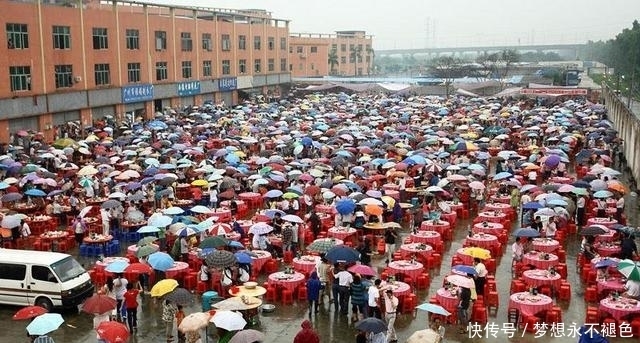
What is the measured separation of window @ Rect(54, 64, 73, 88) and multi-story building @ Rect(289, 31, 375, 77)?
56.5 metres

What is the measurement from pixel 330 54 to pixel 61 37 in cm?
7127

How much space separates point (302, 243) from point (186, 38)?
4081cm

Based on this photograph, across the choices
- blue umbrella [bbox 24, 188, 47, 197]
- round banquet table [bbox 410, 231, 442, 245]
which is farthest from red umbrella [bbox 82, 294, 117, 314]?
blue umbrella [bbox 24, 188, 47, 197]

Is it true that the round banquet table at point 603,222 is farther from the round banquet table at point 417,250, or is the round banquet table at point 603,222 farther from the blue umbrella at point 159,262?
the blue umbrella at point 159,262

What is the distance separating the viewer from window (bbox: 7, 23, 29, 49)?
37.8 m

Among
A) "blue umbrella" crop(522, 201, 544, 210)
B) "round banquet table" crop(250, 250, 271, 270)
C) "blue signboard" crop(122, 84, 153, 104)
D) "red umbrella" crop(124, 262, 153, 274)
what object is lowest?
"round banquet table" crop(250, 250, 271, 270)

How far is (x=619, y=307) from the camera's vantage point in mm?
14312

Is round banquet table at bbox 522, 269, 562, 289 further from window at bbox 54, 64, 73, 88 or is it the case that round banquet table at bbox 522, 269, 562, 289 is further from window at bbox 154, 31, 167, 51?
window at bbox 154, 31, 167, 51

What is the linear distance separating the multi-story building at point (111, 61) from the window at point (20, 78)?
57 mm

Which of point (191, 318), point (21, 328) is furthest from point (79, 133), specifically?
point (191, 318)

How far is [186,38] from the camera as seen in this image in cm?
5784

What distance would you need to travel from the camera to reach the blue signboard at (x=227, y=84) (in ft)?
205

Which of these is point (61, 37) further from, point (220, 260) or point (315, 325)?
point (315, 325)

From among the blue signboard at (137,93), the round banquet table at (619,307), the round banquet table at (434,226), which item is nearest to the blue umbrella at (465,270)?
the round banquet table at (619,307)
